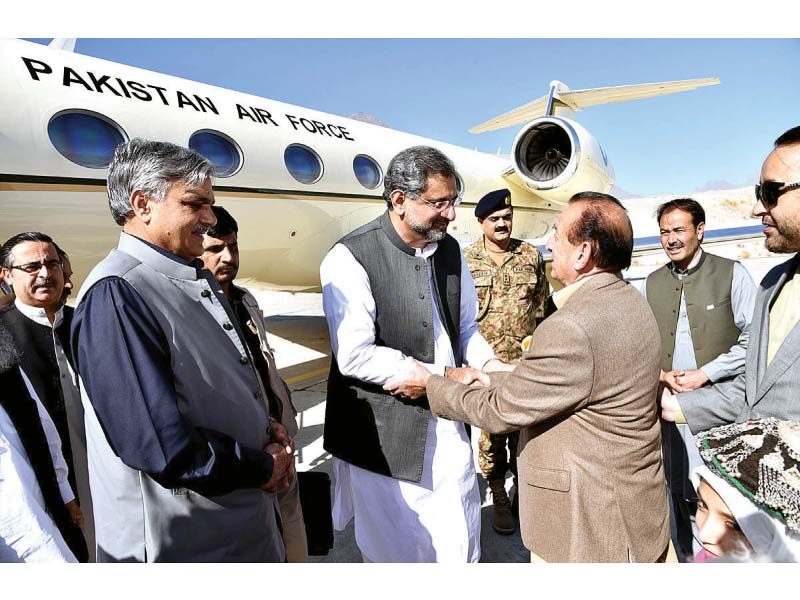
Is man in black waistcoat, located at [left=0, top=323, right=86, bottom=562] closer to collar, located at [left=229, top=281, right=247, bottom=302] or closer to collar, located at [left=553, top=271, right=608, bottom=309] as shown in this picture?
collar, located at [left=229, top=281, right=247, bottom=302]

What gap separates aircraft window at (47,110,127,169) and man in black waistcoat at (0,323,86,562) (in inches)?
140

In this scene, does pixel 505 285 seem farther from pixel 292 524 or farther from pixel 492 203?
pixel 292 524

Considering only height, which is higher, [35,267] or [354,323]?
[35,267]

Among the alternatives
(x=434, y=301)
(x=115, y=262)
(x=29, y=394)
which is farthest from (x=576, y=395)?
(x=29, y=394)

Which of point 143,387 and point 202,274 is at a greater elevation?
point 202,274

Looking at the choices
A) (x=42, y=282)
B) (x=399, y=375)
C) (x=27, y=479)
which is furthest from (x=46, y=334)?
(x=399, y=375)

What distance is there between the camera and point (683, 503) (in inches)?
117

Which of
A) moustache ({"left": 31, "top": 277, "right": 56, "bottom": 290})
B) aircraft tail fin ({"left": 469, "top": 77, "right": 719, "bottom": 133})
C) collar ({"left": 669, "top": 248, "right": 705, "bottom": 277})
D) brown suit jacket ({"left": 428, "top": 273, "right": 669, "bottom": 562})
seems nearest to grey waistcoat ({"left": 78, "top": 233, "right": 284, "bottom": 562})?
brown suit jacket ({"left": 428, "top": 273, "right": 669, "bottom": 562})

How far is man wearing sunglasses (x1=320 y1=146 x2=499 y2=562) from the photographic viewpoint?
2072mm

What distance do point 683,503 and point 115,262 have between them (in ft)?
11.0

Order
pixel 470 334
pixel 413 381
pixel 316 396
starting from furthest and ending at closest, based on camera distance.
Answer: pixel 316 396 < pixel 470 334 < pixel 413 381

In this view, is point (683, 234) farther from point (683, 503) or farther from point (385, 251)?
point (385, 251)

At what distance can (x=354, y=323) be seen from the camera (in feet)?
6.75

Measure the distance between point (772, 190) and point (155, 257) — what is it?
1.92m
